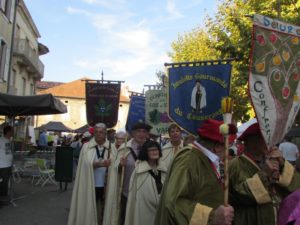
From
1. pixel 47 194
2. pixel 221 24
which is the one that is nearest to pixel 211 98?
pixel 47 194

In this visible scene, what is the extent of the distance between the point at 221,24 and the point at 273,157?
59.3 ft

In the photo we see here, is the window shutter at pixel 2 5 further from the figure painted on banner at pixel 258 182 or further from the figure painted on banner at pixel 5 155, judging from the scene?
the figure painted on banner at pixel 258 182

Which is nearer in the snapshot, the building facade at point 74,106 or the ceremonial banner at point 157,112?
the ceremonial banner at point 157,112

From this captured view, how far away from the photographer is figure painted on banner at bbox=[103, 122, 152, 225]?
640cm

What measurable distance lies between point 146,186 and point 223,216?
2.97 m

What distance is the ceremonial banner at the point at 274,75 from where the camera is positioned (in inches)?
132

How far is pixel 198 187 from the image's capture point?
3246 millimetres

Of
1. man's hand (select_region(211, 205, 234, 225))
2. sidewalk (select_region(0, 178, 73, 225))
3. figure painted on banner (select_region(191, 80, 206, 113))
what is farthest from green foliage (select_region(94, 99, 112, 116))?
man's hand (select_region(211, 205, 234, 225))

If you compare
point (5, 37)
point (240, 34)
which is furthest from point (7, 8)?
point (240, 34)

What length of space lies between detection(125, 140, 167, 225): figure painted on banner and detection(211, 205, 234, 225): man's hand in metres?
2.80

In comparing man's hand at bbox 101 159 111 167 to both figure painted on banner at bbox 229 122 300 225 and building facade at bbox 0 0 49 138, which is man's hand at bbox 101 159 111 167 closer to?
figure painted on banner at bbox 229 122 300 225

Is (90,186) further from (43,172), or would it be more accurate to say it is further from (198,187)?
(43,172)

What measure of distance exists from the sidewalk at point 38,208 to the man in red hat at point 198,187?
6143mm

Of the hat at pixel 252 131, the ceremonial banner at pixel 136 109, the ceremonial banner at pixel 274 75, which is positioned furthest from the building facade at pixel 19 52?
the ceremonial banner at pixel 274 75
